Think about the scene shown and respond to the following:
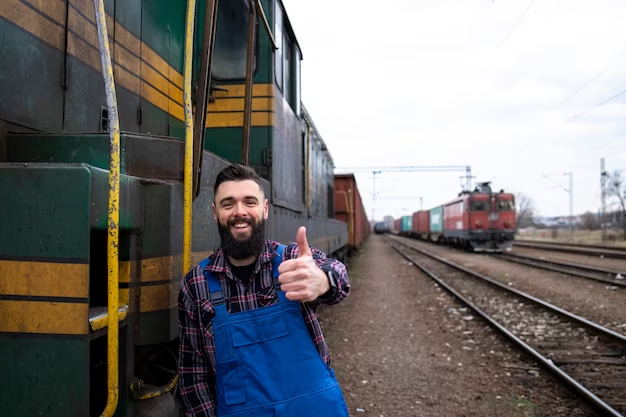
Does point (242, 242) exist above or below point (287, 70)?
below

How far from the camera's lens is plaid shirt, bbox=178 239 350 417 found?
1.49 meters

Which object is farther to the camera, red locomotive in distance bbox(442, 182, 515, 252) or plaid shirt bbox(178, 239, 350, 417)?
red locomotive in distance bbox(442, 182, 515, 252)

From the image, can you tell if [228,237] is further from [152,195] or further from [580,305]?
[580,305]

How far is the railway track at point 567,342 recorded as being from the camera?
4016 millimetres

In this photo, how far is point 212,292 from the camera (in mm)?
1486

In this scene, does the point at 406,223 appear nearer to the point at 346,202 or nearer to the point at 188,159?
the point at 346,202

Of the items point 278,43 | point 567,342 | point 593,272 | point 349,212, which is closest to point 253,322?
A: point 278,43

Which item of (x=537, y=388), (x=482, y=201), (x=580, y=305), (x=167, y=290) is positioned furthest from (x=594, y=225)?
(x=167, y=290)

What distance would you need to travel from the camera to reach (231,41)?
3.63 m

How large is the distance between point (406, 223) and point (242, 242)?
4888cm

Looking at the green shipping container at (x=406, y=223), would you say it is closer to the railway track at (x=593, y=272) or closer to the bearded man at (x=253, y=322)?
the railway track at (x=593, y=272)

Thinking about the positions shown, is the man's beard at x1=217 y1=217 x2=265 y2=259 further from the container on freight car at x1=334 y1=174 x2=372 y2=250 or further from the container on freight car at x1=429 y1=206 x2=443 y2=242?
the container on freight car at x1=429 y1=206 x2=443 y2=242

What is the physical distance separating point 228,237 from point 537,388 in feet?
12.4

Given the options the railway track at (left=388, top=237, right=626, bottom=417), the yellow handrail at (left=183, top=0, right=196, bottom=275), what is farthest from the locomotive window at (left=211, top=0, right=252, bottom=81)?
the railway track at (left=388, top=237, right=626, bottom=417)
